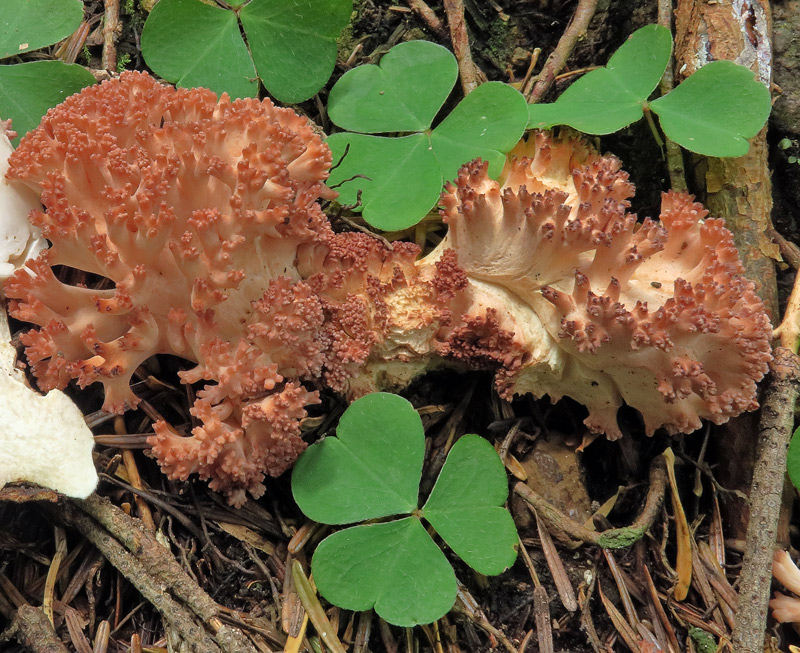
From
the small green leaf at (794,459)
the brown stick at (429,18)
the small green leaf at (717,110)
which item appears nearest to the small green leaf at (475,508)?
the small green leaf at (794,459)

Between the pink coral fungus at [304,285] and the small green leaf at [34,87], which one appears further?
the small green leaf at [34,87]

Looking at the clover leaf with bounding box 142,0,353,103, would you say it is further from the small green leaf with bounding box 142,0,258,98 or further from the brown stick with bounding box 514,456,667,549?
the brown stick with bounding box 514,456,667,549

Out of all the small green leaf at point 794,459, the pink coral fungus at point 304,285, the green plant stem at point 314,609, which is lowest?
the green plant stem at point 314,609

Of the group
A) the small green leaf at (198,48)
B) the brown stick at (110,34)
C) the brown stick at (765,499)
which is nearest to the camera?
the brown stick at (765,499)

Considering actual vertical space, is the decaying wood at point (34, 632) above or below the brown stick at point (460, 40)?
below

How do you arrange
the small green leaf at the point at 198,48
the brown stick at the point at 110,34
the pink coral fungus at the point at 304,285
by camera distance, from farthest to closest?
1. the brown stick at the point at 110,34
2. the small green leaf at the point at 198,48
3. the pink coral fungus at the point at 304,285

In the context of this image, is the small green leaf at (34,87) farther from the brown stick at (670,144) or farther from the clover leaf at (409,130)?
the brown stick at (670,144)

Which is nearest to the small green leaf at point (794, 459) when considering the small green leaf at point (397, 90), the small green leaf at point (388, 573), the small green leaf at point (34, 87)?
the small green leaf at point (388, 573)

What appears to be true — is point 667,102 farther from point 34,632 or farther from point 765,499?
point 34,632

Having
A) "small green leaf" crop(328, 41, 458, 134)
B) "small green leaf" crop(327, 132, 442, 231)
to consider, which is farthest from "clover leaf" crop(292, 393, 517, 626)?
"small green leaf" crop(328, 41, 458, 134)
